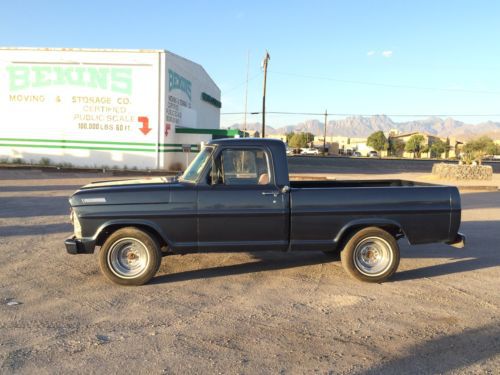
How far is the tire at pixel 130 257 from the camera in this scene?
5754mm

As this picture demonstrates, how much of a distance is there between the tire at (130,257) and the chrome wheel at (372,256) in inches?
108

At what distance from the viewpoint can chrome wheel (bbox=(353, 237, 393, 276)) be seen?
6117 millimetres

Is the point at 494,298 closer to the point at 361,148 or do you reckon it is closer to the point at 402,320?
the point at 402,320

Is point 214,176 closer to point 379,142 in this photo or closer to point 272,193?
point 272,193

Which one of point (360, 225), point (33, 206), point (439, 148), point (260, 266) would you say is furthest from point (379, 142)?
point (360, 225)

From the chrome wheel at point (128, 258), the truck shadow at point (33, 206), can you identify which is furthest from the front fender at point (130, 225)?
the truck shadow at point (33, 206)

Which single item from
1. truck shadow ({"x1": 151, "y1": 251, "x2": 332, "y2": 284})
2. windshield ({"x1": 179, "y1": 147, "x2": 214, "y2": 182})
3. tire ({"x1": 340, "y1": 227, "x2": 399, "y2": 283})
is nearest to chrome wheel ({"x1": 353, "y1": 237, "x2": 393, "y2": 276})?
tire ({"x1": 340, "y1": 227, "x2": 399, "y2": 283})

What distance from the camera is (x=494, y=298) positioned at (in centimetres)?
556

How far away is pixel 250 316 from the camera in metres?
4.87

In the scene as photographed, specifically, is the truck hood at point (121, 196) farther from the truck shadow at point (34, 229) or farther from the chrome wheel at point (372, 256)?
the truck shadow at point (34, 229)

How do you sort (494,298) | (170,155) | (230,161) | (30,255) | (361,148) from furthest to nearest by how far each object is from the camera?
1. (361,148)
2. (170,155)
3. (30,255)
4. (230,161)
5. (494,298)

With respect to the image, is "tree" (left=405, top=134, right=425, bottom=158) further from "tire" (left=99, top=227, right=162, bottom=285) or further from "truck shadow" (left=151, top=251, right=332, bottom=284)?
"tire" (left=99, top=227, right=162, bottom=285)

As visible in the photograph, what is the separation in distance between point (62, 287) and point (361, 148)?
452 ft

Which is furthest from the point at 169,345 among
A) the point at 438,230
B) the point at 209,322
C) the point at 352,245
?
the point at 438,230
